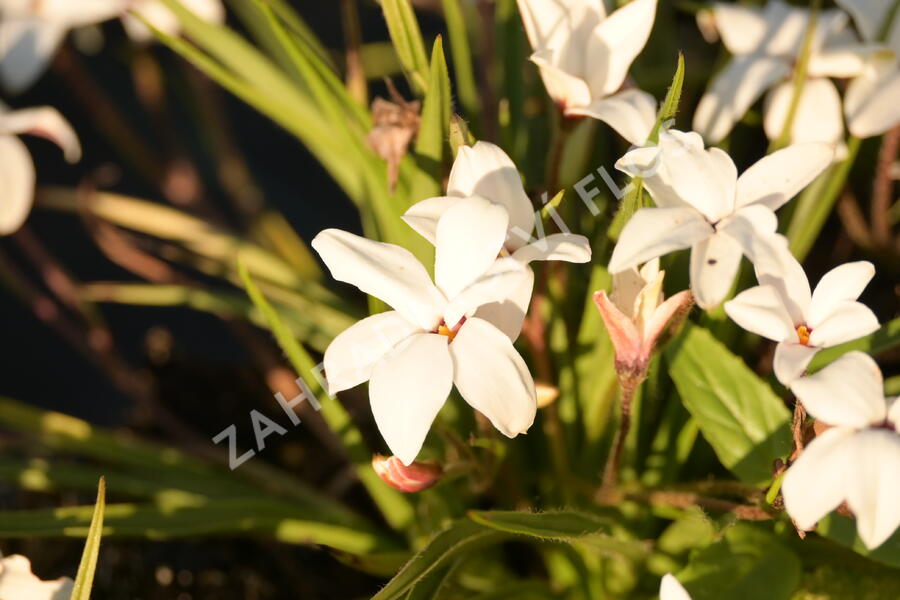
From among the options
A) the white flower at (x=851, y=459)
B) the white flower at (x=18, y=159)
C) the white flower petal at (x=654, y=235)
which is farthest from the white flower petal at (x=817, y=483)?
the white flower at (x=18, y=159)

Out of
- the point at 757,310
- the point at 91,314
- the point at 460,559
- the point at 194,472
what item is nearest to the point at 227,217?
the point at 91,314

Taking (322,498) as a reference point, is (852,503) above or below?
below

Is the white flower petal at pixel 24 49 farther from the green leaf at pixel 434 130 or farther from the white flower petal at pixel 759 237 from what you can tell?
the white flower petal at pixel 759 237

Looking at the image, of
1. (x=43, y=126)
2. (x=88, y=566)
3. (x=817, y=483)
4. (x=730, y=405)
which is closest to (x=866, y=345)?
(x=730, y=405)

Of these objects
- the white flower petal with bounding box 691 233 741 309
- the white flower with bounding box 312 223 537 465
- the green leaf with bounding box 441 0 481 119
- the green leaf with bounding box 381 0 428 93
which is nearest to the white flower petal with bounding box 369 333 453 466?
the white flower with bounding box 312 223 537 465

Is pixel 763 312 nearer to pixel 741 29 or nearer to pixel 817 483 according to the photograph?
pixel 817 483

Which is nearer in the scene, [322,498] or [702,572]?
[702,572]

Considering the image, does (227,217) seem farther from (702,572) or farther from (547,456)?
(702,572)
